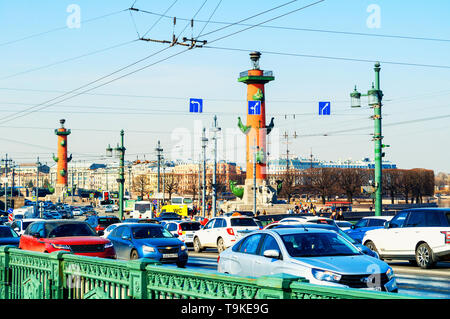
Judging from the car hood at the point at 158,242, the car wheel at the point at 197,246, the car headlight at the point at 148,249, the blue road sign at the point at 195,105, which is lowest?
the car wheel at the point at 197,246

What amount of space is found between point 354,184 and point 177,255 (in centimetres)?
9617

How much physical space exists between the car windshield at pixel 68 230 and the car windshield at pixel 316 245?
8801 millimetres

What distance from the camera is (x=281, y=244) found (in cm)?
1105

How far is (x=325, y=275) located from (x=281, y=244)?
1.39 meters

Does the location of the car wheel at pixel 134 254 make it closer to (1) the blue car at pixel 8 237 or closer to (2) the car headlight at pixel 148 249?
(2) the car headlight at pixel 148 249

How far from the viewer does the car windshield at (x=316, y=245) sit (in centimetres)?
1087

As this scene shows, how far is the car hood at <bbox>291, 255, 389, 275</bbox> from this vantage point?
982cm

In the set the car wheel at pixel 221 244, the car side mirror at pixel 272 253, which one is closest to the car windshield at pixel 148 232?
the car wheel at pixel 221 244

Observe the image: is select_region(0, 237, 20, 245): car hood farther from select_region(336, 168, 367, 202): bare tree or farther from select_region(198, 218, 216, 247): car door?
select_region(336, 168, 367, 202): bare tree

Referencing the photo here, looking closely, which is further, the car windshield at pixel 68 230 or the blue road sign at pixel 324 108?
the blue road sign at pixel 324 108

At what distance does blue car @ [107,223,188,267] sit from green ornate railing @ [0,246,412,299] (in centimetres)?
848
